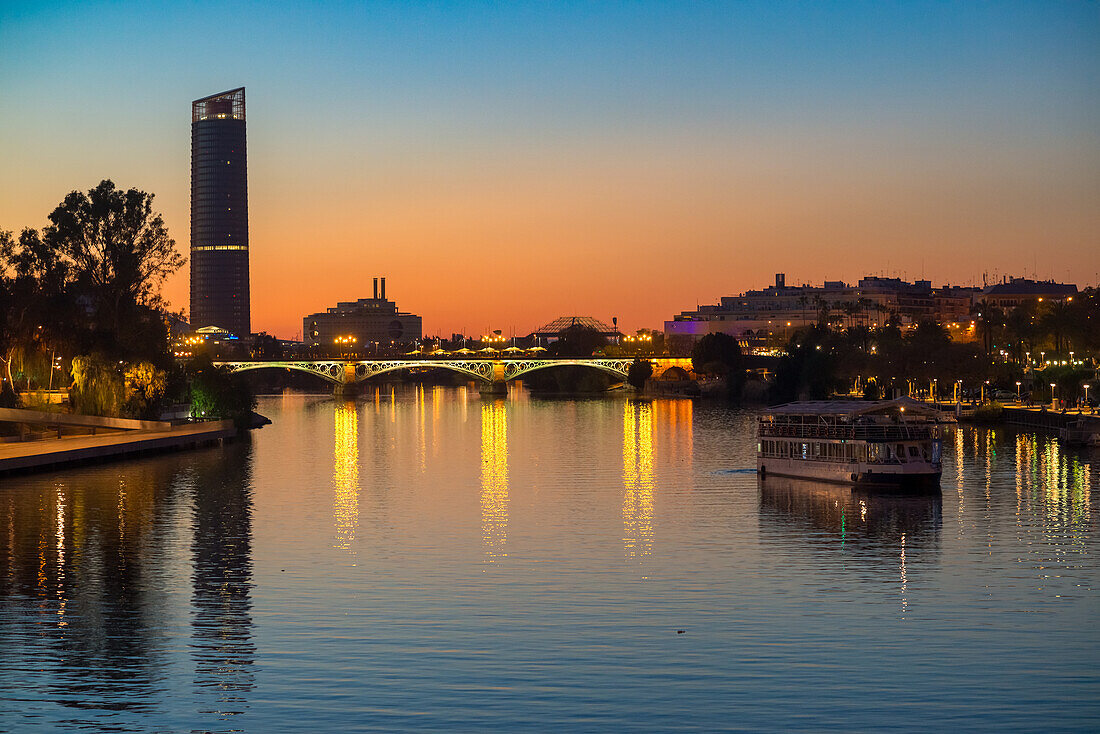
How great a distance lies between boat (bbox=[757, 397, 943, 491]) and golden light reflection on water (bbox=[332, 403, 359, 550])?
23496 millimetres

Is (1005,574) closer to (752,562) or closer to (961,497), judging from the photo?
(752,562)

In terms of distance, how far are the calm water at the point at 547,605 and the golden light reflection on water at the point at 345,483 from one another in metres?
0.36

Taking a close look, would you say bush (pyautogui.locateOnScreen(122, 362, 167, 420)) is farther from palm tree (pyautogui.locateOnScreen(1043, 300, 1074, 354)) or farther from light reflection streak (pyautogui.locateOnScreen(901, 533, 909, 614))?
palm tree (pyautogui.locateOnScreen(1043, 300, 1074, 354))

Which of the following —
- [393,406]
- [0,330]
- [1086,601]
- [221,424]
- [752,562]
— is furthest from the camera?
[393,406]

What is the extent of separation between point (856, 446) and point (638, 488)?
1149cm

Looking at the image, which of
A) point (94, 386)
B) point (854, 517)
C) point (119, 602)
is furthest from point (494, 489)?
point (94, 386)

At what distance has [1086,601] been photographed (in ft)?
114

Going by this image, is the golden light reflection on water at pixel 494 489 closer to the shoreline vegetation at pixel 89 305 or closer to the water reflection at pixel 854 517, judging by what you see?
the water reflection at pixel 854 517

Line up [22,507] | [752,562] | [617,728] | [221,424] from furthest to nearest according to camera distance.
→ [221,424] → [22,507] → [752,562] → [617,728]

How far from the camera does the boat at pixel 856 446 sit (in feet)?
208

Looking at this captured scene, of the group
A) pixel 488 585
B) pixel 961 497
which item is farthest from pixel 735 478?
pixel 488 585

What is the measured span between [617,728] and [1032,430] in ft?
310

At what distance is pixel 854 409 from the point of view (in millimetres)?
67562

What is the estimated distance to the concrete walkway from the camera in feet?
242
